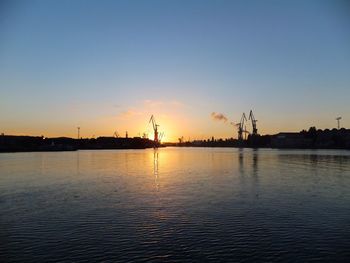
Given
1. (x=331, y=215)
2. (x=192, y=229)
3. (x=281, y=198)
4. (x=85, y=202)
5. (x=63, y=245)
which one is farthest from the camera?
(x=281, y=198)

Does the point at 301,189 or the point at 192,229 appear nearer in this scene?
the point at 192,229

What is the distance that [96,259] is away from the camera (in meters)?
15.6

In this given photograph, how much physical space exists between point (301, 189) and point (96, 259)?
2657 cm

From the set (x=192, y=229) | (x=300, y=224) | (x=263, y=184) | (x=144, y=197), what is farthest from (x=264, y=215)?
(x=263, y=184)

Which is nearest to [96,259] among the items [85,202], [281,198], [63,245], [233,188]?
[63,245]

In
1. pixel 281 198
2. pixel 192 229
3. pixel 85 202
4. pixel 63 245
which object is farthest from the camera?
pixel 281 198

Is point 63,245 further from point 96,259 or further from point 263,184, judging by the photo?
point 263,184

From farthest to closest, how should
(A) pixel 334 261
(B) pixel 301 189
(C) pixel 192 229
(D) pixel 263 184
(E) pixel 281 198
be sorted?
(D) pixel 263 184 → (B) pixel 301 189 → (E) pixel 281 198 → (C) pixel 192 229 → (A) pixel 334 261

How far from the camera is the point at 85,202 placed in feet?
96.6

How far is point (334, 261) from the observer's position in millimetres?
15367

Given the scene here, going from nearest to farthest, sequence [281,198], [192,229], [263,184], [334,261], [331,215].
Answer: [334,261] → [192,229] → [331,215] → [281,198] → [263,184]

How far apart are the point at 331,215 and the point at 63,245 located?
16.6 meters

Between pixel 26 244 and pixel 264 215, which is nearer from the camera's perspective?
pixel 26 244

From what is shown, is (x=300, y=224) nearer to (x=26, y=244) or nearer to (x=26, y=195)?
(x=26, y=244)
